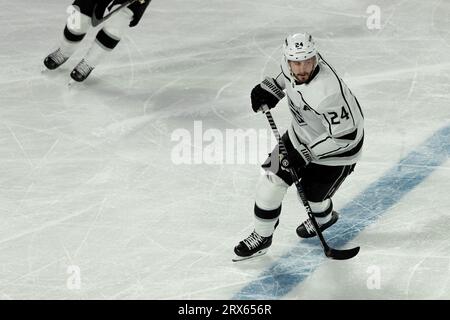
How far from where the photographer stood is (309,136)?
3.94 meters

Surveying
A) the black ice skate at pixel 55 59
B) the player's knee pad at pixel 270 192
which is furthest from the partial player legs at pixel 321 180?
the black ice skate at pixel 55 59

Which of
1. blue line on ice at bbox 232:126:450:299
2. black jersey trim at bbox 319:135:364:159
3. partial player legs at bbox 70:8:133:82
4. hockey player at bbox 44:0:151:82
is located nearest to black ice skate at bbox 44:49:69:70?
hockey player at bbox 44:0:151:82

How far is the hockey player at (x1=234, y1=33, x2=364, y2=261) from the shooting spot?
12.2 feet

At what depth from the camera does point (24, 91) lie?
17.9ft

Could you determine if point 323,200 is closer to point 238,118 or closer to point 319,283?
point 319,283

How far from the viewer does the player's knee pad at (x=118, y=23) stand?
541cm

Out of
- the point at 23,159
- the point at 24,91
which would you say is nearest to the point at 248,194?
the point at 23,159

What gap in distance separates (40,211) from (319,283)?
131 centimetres

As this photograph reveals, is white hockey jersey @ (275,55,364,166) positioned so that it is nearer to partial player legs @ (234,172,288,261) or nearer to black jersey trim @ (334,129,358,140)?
black jersey trim @ (334,129,358,140)

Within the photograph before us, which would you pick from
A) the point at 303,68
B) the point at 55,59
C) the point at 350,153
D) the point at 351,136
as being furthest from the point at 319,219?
the point at 55,59

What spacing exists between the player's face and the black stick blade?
73 centimetres

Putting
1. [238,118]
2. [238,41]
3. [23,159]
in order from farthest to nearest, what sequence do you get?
1. [238,41]
2. [238,118]
3. [23,159]
